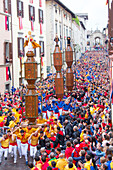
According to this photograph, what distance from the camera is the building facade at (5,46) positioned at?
84.5 ft

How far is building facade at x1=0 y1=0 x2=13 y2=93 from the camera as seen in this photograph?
25.8 m

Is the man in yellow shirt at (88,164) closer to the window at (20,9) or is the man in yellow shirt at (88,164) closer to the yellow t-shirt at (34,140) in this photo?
the yellow t-shirt at (34,140)

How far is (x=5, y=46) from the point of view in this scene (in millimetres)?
26359

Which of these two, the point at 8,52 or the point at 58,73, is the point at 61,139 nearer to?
the point at 58,73

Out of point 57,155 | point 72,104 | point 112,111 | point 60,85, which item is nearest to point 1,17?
point 60,85

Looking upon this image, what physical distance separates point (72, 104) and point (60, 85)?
A: 16.2 ft

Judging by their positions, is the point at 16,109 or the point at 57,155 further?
the point at 16,109

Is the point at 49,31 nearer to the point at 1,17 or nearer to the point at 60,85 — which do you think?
the point at 1,17

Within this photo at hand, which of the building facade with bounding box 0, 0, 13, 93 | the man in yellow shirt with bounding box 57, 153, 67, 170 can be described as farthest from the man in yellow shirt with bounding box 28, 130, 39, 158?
the building facade with bounding box 0, 0, 13, 93

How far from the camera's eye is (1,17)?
2581 centimetres

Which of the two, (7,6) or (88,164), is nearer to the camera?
(88,164)

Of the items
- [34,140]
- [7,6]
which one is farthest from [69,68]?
[34,140]

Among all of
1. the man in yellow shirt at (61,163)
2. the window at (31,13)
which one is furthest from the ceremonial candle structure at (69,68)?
the man in yellow shirt at (61,163)

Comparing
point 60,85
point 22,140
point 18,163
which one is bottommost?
point 18,163
